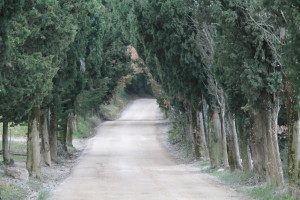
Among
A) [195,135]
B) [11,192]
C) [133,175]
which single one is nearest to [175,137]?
[195,135]

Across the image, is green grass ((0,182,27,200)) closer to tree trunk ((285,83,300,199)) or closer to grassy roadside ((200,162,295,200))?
grassy roadside ((200,162,295,200))

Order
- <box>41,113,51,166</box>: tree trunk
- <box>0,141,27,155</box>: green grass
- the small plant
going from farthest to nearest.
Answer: the small plant < <box>0,141,27,155</box>: green grass < <box>41,113,51,166</box>: tree trunk

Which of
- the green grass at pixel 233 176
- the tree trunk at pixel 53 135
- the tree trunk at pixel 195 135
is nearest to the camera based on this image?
the green grass at pixel 233 176

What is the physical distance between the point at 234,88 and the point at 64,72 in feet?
39.3

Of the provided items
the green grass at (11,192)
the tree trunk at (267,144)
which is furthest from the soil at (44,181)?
the tree trunk at (267,144)

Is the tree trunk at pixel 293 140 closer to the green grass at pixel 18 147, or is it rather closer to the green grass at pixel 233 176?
the green grass at pixel 233 176

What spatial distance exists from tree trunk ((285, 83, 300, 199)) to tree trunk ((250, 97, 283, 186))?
2.29 m

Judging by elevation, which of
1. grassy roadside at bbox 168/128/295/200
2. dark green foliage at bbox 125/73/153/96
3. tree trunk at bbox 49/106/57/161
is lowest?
grassy roadside at bbox 168/128/295/200

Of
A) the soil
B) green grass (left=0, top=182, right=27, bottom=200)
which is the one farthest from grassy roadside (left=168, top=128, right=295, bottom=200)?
green grass (left=0, top=182, right=27, bottom=200)

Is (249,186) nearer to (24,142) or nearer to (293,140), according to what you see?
(293,140)

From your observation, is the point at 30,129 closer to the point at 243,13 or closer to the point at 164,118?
the point at 243,13

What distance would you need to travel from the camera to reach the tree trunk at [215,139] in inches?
1112

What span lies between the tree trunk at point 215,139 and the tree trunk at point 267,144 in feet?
23.9

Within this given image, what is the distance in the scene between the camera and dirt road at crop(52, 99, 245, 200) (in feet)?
59.6
